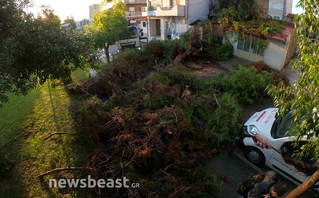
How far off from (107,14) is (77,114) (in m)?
12.2

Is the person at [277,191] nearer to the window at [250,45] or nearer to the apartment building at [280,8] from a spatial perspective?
the window at [250,45]

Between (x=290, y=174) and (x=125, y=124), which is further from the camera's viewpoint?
(x=125, y=124)

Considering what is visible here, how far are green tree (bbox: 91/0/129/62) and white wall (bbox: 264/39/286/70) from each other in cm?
1150

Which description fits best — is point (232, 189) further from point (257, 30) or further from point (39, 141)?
point (257, 30)

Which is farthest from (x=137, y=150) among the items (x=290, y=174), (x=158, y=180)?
(x=290, y=174)

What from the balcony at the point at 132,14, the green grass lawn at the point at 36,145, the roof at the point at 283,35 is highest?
the balcony at the point at 132,14

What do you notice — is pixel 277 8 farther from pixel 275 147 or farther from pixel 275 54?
pixel 275 147

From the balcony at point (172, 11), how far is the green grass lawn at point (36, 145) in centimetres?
1405

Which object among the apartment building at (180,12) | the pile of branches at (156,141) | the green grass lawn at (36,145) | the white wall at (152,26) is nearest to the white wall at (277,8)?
the apartment building at (180,12)

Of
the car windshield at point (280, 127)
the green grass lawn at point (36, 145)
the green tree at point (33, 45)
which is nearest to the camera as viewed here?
the green tree at point (33, 45)

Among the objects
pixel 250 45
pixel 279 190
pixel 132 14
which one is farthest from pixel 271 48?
pixel 132 14

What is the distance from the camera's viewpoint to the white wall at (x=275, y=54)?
1167 centimetres

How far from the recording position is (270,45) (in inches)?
481

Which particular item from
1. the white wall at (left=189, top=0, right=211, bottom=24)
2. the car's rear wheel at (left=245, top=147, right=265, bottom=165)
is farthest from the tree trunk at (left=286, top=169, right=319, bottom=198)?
the white wall at (left=189, top=0, right=211, bottom=24)
